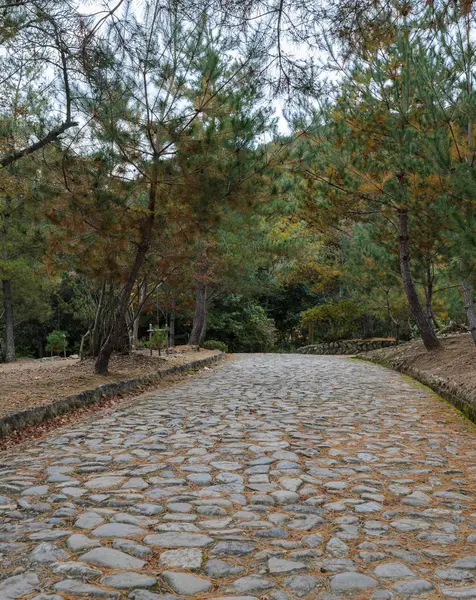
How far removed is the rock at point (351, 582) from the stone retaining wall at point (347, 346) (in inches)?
707

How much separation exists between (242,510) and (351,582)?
39.6 inches

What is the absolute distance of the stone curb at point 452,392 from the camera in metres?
6.41

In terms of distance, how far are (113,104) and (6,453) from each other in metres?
4.55

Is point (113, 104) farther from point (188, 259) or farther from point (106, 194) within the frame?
point (188, 259)

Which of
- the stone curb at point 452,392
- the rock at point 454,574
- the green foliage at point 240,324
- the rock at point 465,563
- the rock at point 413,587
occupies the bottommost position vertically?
the rock at point 454,574

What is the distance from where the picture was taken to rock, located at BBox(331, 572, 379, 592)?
2.26 meters

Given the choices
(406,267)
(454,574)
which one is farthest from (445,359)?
(454,574)

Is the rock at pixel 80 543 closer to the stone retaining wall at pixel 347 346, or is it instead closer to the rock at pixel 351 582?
the rock at pixel 351 582

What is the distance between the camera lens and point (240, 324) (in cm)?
2402

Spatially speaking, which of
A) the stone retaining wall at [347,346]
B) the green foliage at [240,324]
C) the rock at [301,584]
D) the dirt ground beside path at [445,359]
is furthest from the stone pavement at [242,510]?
the green foliage at [240,324]

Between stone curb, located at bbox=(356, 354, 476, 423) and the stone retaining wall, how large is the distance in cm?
910

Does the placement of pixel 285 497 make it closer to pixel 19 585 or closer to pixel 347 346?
pixel 19 585

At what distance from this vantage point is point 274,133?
27.3 feet

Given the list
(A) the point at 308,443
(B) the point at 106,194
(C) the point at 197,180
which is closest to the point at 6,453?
(A) the point at 308,443
